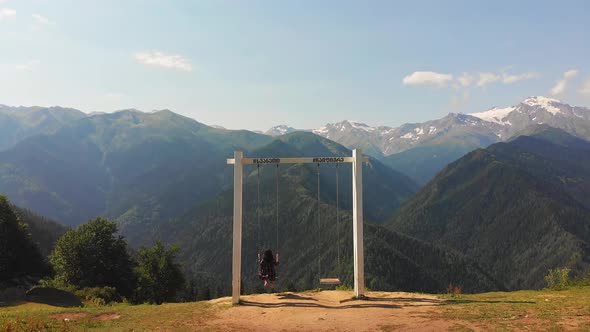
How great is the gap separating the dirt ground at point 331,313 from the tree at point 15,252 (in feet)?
123

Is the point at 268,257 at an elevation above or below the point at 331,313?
above

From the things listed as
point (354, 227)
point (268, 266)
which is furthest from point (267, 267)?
point (354, 227)

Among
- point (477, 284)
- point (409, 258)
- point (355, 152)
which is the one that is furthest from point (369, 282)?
point (355, 152)

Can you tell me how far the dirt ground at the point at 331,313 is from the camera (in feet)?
59.3

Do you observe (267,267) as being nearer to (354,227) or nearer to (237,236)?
(237,236)

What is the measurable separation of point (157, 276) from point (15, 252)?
655 inches

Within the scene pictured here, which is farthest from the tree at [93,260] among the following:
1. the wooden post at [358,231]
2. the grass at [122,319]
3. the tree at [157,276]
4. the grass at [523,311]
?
→ the grass at [523,311]

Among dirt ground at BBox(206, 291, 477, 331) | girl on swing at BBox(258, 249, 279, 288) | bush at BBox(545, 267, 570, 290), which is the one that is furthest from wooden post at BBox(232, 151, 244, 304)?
bush at BBox(545, 267, 570, 290)

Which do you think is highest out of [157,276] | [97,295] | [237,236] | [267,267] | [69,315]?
[237,236]

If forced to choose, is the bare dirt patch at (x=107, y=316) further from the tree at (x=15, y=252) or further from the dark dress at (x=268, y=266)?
the tree at (x=15, y=252)

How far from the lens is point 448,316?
749 inches

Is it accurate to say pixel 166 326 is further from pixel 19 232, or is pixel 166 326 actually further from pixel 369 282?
pixel 369 282

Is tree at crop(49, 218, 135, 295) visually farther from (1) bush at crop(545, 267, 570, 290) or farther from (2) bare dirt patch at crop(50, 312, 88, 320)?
(1) bush at crop(545, 267, 570, 290)

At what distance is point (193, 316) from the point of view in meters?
20.8
